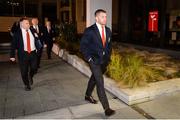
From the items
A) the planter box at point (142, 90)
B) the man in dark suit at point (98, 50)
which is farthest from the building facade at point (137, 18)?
the man in dark suit at point (98, 50)

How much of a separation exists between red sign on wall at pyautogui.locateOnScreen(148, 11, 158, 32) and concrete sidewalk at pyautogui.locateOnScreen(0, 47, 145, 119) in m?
5.91

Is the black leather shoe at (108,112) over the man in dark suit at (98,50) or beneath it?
beneath

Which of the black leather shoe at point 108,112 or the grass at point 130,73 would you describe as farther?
the grass at point 130,73

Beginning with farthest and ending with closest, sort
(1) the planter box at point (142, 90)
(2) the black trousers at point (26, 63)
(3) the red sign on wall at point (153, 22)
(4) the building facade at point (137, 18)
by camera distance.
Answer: (3) the red sign on wall at point (153, 22) → (4) the building facade at point (137, 18) → (2) the black trousers at point (26, 63) → (1) the planter box at point (142, 90)

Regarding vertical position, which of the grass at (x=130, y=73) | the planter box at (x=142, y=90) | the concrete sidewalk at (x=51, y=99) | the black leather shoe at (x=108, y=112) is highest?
the grass at (x=130, y=73)

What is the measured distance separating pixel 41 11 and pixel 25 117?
25.4m

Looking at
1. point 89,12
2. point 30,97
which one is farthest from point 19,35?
point 89,12

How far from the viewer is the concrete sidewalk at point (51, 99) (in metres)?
5.39

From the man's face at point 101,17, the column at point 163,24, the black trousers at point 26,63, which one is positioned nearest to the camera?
the man's face at point 101,17

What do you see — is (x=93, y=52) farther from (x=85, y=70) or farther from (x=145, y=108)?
(x=85, y=70)

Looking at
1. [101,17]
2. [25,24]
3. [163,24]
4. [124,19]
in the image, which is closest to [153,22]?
[163,24]

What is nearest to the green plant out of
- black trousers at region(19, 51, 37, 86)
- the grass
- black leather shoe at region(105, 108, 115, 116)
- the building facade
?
the grass

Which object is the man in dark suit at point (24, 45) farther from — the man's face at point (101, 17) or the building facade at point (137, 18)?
the building facade at point (137, 18)

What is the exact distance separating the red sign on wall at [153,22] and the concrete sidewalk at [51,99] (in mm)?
5912
